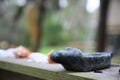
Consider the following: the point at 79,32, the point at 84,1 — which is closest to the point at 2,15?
the point at 84,1

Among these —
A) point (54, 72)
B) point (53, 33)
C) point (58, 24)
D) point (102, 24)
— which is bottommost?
point (54, 72)

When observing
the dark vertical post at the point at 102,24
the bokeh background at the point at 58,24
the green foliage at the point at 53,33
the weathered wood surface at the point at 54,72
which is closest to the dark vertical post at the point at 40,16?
the bokeh background at the point at 58,24

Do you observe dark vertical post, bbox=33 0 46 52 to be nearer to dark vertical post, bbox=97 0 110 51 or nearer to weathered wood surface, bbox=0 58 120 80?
dark vertical post, bbox=97 0 110 51

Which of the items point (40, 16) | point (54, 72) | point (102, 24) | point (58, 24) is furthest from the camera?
point (58, 24)

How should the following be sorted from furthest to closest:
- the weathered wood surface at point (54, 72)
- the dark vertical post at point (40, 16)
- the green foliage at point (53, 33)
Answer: the green foliage at point (53, 33)
the dark vertical post at point (40, 16)
the weathered wood surface at point (54, 72)

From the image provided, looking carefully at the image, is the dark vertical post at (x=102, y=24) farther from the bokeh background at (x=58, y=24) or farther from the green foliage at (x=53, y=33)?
the green foliage at (x=53, y=33)

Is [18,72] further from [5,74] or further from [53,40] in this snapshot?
[53,40]

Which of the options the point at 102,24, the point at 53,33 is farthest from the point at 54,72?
the point at 53,33

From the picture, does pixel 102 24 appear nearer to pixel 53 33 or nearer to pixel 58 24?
pixel 58 24
